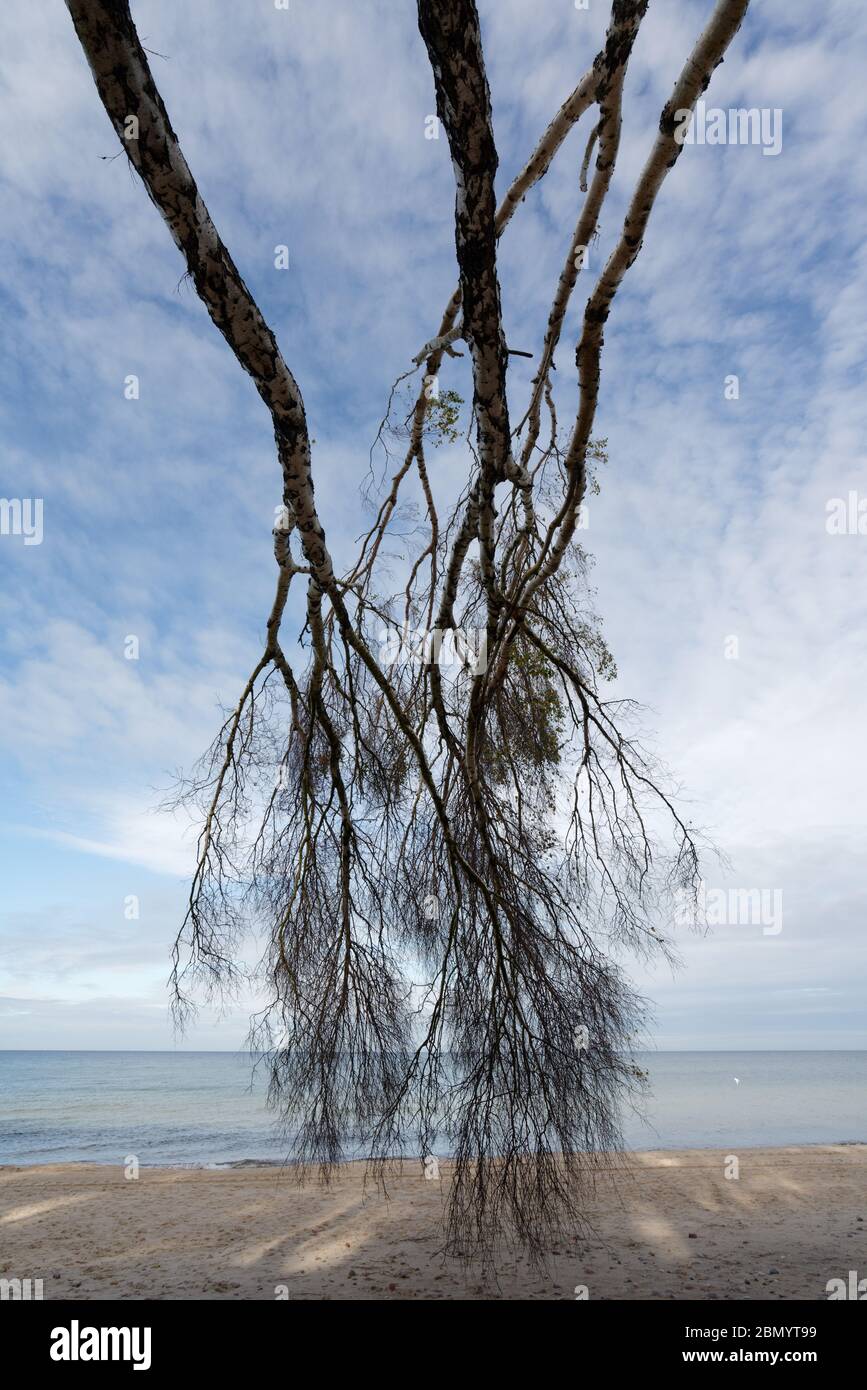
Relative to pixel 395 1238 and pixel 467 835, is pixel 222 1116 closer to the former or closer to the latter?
pixel 395 1238

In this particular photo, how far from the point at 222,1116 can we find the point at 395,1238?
55.4ft

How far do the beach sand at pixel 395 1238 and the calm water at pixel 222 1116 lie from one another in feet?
5.75

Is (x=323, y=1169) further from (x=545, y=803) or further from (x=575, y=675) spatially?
(x=575, y=675)

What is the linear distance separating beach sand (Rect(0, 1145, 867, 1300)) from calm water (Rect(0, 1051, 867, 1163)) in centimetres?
175

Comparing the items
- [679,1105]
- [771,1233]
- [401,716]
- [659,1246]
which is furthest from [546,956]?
[679,1105]

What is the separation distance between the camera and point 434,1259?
22.2 ft

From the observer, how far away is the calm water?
55.2 feet

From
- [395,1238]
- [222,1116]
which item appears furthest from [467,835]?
[222,1116]

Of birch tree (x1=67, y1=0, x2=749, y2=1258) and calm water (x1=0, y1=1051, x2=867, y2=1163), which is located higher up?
birch tree (x1=67, y1=0, x2=749, y2=1258)

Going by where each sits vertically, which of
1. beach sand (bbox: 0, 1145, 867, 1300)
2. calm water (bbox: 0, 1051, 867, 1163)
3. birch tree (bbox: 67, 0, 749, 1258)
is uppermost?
birch tree (bbox: 67, 0, 749, 1258)

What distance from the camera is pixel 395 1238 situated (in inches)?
295

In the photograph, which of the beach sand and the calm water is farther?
the calm water

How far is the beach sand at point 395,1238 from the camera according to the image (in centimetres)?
616
